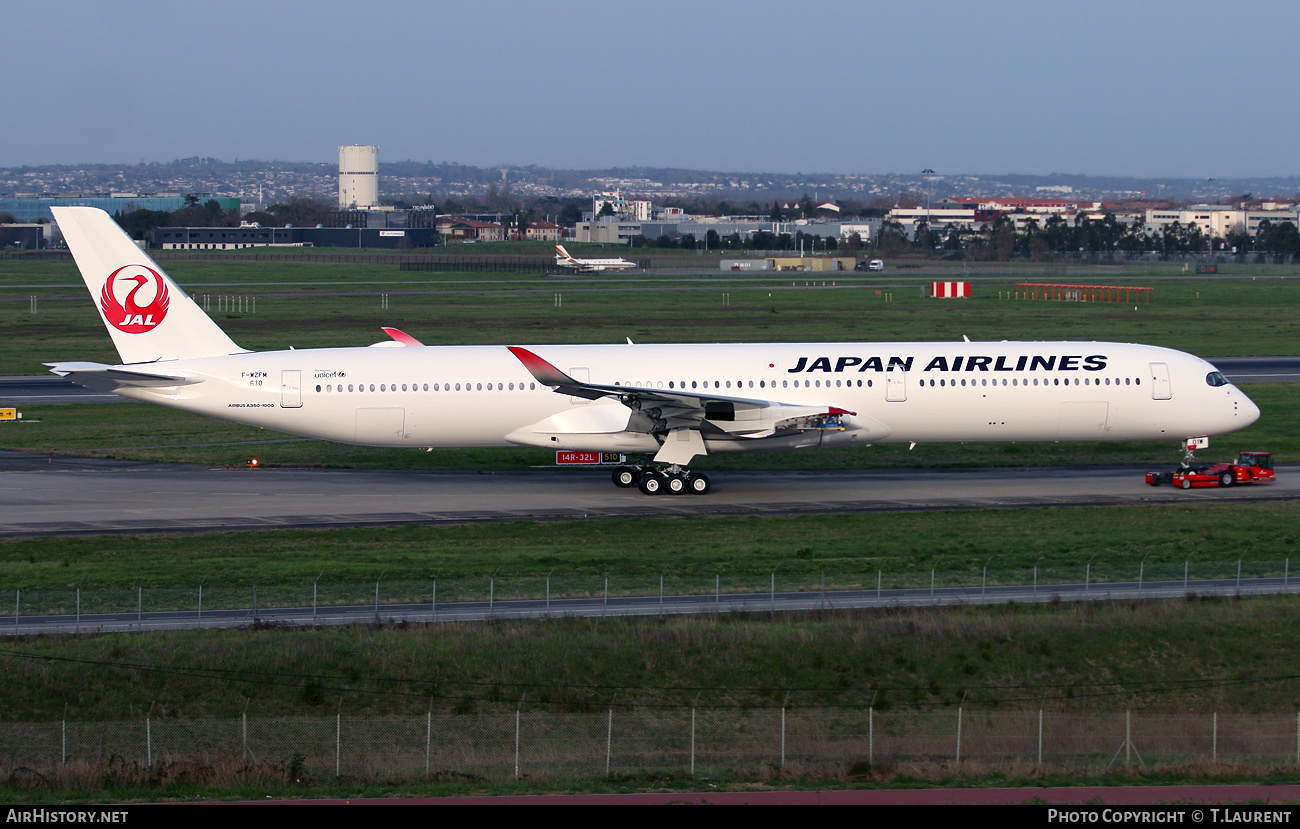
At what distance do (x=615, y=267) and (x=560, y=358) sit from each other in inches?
6020

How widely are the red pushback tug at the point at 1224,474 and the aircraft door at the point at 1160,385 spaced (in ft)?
8.78

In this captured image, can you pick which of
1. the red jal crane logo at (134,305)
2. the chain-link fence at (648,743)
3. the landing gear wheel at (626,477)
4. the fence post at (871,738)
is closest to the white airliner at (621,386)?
the red jal crane logo at (134,305)

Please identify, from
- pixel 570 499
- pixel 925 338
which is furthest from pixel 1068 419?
pixel 925 338

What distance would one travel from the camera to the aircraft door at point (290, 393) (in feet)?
154

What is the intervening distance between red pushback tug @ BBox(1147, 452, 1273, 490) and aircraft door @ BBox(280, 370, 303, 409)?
30.7m

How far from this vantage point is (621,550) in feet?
123

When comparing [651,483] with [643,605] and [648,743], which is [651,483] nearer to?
[643,605]

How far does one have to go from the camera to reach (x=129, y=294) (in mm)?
47219

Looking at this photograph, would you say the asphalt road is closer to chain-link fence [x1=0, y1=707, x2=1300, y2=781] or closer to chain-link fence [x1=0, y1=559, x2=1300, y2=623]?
chain-link fence [x1=0, y1=559, x2=1300, y2=623]

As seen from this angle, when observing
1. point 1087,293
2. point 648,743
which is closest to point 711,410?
point 648,743

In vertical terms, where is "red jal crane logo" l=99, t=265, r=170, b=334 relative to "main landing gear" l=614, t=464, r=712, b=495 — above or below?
above

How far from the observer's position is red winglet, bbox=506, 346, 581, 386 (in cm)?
4409

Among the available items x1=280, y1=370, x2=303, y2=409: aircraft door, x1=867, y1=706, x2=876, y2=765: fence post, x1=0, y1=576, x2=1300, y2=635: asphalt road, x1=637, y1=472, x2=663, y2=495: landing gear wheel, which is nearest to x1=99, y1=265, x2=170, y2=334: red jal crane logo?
x1=280, y1=370, x2=303, y2=409: aircraft door

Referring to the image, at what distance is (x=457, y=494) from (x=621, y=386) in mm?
7078
